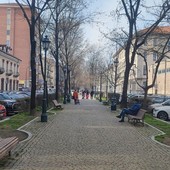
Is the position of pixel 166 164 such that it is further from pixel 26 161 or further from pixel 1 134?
pixel 1 134

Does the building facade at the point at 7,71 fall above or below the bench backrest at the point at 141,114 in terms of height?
above

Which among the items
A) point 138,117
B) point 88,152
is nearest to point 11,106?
point 138,117

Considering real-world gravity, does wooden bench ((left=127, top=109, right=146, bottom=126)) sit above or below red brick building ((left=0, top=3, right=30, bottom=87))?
below

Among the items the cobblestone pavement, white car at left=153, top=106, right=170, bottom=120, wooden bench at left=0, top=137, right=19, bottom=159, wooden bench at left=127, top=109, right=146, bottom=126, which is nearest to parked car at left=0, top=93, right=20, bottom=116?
wooden bench at left=127, top=109, right=146, bottom=126

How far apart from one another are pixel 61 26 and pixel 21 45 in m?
69.7

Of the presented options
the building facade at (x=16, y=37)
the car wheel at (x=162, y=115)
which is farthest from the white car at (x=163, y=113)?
the building facade at (x=16, y=37)

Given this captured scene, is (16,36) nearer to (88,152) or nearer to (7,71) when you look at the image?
(7,71)

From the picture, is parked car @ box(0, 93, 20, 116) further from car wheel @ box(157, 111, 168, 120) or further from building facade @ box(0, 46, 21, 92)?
building facade @ box(0, 46, 21, 92)

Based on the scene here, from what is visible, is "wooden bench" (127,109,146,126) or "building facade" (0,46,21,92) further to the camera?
"building facade" (0,46,21,92)

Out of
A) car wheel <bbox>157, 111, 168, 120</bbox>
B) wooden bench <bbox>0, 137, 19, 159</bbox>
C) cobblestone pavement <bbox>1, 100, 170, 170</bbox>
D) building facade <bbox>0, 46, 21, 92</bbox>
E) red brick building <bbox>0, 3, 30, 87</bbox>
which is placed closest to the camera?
wooden bench <bbox>0, 137, 19, 159</bbox>

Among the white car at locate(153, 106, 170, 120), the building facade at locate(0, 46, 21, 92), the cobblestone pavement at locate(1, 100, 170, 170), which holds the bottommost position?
the cobblestone pavement at locate(1, 100, 170, 170)

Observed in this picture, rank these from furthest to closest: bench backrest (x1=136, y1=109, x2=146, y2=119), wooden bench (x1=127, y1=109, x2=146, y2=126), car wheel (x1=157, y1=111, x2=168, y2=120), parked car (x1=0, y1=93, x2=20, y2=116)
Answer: car wheel (x1=157, y1=111, x2=168, y2=120) < parked car (x1=0, y1=93, x2=20, y2=116) < bench backrest (x1=136, y1=109, x2=146, y2=119) < wooden bench (x1=127, y1=109, x2=146, y2=126)

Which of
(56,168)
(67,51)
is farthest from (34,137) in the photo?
(67,51)

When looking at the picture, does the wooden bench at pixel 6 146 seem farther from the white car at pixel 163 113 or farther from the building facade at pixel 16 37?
the building facade at pixel 16 37
